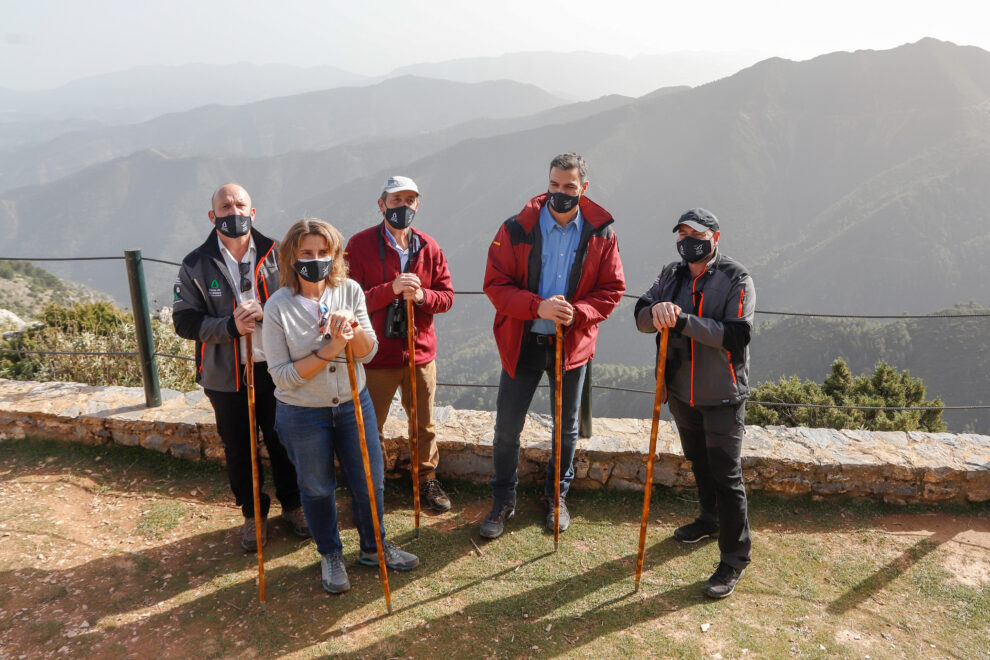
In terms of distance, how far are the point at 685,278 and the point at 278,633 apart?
2.66 metres

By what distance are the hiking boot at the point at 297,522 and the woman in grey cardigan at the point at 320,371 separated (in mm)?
494

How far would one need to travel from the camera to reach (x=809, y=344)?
58.8m

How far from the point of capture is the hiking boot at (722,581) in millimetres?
3145

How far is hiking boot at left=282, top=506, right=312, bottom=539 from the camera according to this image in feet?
11.9

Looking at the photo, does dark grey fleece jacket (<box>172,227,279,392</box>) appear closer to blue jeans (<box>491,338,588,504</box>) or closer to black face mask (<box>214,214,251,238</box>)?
black face mask (<box>214,214,251,238</box>)

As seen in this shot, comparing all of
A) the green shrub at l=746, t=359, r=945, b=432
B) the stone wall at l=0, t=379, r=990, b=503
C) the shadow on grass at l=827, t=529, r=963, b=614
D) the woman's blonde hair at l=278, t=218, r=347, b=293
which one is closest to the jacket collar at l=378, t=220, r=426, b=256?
the woman's blonde hair at l=278, t=218, r=347, b=293

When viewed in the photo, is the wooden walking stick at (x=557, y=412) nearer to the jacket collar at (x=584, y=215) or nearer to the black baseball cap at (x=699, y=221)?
the jacket collar at (x=584, y=215)

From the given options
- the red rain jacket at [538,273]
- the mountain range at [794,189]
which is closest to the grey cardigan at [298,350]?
the red rain jacket at [538,273]

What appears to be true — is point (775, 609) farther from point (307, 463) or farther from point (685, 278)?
point (307, 463)

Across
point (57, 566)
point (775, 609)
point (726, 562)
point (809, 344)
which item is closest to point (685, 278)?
point (726, 562)

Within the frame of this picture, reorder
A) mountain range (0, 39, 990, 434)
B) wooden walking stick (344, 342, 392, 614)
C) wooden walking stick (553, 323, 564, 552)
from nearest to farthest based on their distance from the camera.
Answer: wooden walking stick (344, 342, 392, 614) < wooden walking stick (553, 323, 564, 552) < mountain range (0, 39, 990, 434)

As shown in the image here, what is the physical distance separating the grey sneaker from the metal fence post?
94.1 inches

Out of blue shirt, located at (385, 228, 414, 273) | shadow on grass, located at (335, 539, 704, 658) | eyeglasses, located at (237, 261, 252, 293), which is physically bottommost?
shadow on grass, located at (335, 539, 704, 658)

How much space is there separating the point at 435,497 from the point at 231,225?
2.04 metres
